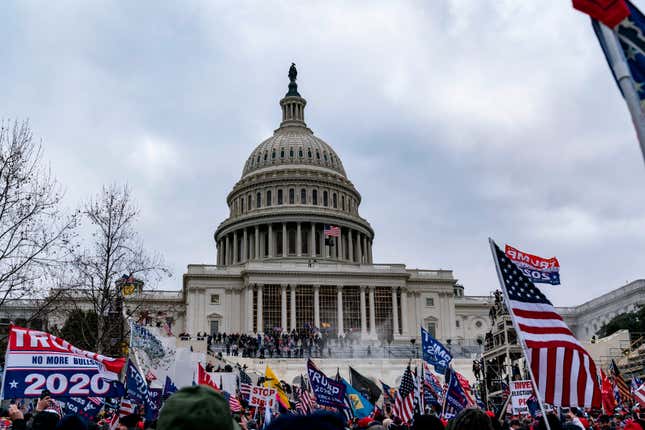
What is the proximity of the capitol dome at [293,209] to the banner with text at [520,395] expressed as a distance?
69290mm

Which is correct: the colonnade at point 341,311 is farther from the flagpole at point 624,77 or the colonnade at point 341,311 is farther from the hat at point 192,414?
the hat at point 192,414

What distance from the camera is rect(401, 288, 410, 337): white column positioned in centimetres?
8556

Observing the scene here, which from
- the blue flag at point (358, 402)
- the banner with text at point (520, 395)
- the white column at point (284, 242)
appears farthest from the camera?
the white column at point (284, 242)

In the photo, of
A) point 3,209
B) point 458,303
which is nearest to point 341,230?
point 458,303

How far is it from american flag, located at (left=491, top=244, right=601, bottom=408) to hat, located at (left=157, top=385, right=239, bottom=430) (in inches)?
259

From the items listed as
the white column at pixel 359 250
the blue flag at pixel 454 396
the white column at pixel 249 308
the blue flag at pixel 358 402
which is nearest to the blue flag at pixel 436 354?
the blue flag at pixel 358 402

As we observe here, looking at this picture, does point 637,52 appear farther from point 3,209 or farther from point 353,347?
point 353,347

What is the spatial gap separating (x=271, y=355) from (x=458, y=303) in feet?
158

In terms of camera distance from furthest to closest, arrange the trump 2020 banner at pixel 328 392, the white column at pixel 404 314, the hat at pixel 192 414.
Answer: the white column at pixel 404 314 < the trump 2020 banner at pixel 328 392 < the hat at pixel 192 414

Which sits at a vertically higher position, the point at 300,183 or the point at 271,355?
the point at 300,183

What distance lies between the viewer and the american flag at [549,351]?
9.40 m

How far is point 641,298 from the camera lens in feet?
314

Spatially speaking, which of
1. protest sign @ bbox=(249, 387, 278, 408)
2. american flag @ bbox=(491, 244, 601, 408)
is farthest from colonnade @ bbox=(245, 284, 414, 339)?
american flag @ bbox=(491, 244, 601, 408)

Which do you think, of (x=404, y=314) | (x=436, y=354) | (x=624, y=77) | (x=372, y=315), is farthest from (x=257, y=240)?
(x=624, y=77)
